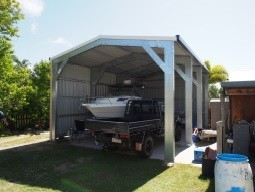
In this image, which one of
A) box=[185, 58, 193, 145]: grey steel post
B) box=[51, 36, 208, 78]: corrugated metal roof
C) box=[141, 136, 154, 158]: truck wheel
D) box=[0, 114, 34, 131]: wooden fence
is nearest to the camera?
box=[141, 136, 154, 158]: truck wheel

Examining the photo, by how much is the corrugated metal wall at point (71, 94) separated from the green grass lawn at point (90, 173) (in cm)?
324

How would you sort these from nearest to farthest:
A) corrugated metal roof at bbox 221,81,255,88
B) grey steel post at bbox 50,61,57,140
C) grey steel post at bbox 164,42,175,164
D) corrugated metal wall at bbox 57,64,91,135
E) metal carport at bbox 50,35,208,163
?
corrugated metal roof at bbox 221,81,255,88 < grey steel post at bbox 164,42,175,164 < metal carport at bbox 50,35,208,163 < grey steel post at bbox 50,61,57,140 < corrugated metal wall at bbox 57,64,91,135

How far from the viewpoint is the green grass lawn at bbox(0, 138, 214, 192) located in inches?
252

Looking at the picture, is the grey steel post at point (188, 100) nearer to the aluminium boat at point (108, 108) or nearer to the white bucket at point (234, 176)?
the aluminium boat at point (108, 108)

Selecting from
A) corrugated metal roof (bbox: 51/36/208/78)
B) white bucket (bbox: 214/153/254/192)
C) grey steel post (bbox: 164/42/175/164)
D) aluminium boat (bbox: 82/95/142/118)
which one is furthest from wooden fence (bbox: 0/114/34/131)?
white bucket (bbox: 214/153/254/192)

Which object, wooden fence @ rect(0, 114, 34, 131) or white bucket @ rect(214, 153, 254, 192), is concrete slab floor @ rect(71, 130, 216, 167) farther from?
wooden fence @ rect(0, 114, 34, 131)

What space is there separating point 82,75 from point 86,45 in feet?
12.1

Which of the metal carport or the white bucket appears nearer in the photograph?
the white bucket

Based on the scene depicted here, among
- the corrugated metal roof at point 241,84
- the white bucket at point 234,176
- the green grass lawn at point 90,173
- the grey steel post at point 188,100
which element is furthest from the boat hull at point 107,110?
the white bucket at point 234,176

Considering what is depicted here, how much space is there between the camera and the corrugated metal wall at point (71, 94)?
43.0ft

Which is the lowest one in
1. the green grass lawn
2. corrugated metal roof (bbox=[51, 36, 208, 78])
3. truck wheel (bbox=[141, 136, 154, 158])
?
the green grass lawn

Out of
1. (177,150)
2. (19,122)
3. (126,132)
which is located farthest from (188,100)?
(19,122)

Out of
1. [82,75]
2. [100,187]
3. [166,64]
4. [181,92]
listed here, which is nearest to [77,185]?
[100,187]

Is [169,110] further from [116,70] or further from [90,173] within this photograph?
[116,70]
